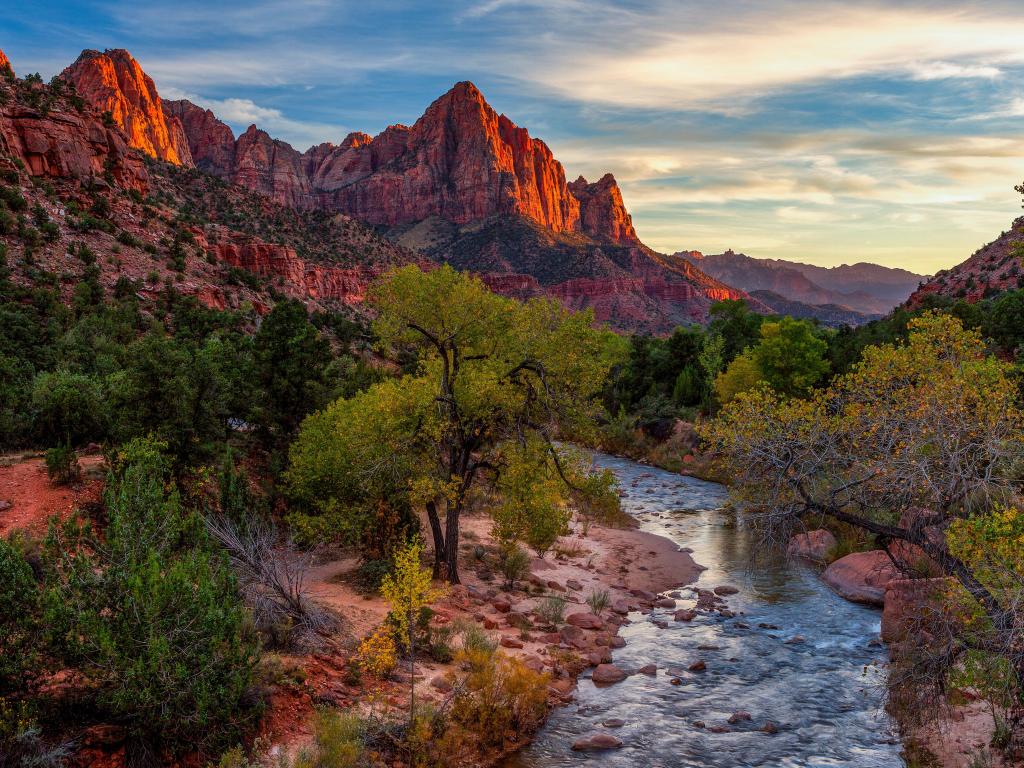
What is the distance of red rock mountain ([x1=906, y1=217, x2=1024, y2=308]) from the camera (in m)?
72.9

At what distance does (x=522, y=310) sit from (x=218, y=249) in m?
53.4

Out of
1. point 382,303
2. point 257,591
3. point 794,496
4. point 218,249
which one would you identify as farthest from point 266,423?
point 218,249

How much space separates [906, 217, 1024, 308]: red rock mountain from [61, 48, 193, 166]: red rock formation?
162 m

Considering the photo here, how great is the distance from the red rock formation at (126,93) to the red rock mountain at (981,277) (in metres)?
162

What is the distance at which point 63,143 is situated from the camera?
4728 cm

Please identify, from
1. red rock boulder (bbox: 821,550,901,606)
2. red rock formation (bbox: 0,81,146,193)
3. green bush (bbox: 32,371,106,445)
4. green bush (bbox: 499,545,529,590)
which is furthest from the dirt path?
red rock formation (bbox: 0,81,146,193)

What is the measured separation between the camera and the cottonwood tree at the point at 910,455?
10648 millimetres

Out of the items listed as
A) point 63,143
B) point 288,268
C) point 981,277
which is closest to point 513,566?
point 63,143

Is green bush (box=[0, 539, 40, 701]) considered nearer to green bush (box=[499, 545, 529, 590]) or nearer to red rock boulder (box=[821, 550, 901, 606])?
green bush (box=[499, 545, 529, 590])

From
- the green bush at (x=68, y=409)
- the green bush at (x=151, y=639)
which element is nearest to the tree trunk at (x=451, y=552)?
the green bush at (x=151, y=639)

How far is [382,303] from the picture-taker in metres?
18.6

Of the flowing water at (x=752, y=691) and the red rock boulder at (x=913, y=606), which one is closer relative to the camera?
the red rock boulder at (x=913, y=606)

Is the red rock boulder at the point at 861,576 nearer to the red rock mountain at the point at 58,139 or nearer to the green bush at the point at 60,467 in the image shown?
the green bush at the point at 60,467

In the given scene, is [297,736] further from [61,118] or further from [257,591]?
[61,118]
